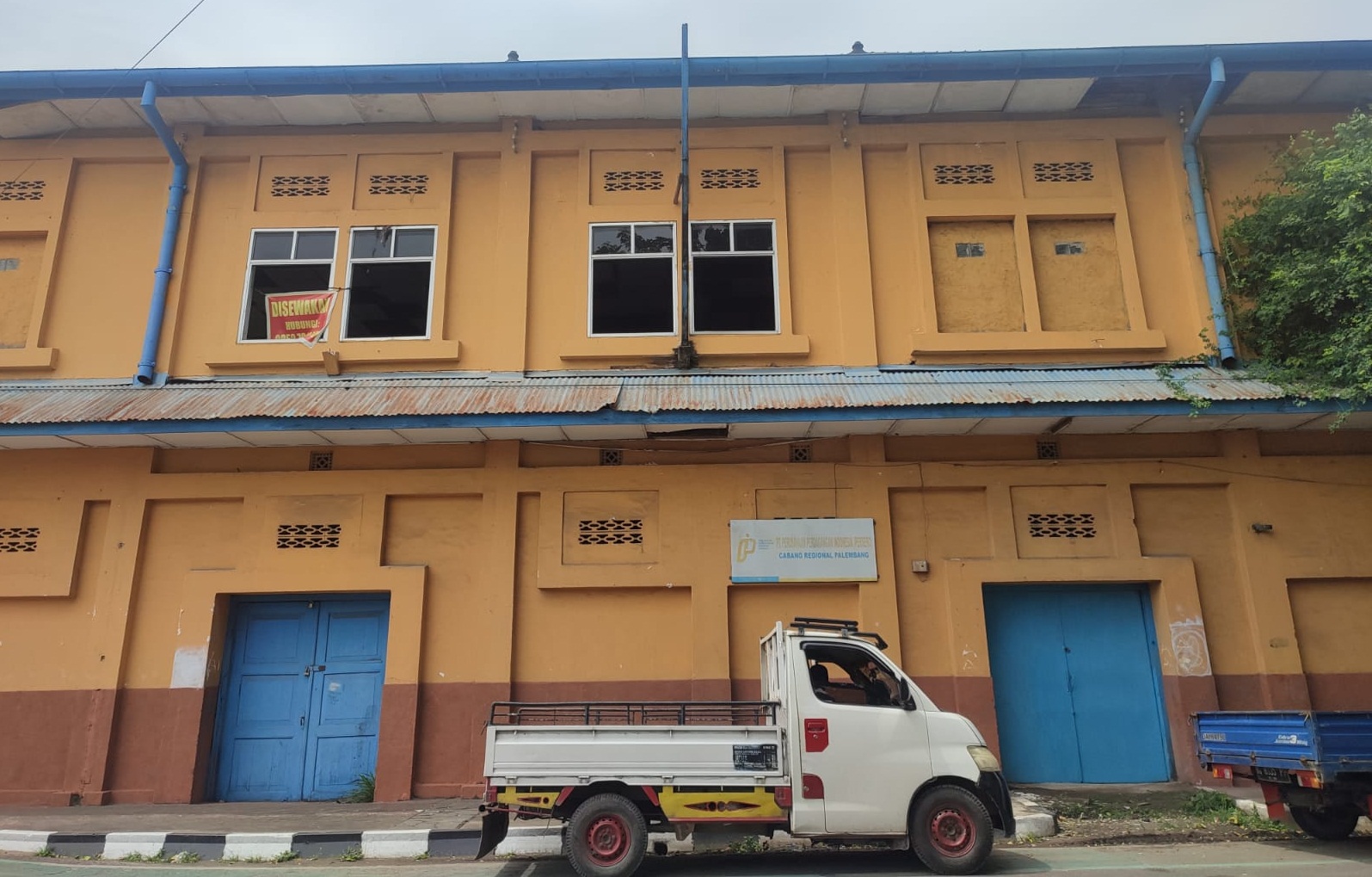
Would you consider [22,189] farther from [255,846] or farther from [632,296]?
[255,846]

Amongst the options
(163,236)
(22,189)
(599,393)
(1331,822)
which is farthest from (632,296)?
(1331,822)

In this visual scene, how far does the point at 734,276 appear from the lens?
1104cm

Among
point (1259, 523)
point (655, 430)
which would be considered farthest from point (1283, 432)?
point (655, 430)

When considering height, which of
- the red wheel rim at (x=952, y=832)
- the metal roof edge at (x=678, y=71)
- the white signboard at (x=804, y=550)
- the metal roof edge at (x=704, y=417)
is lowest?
the red wheel rim at (x=952, y=832)

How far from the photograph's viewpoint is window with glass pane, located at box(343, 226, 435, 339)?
35.8ft

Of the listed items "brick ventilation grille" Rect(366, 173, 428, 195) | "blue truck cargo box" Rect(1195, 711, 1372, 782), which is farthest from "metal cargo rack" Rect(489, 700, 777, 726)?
"brick ventilation grille" Rect(366, 173, 428, 195)

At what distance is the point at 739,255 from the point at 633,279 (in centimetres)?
143

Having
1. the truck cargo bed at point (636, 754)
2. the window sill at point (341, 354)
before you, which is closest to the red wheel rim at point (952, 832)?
the truck cargo bed at point (636, 754)

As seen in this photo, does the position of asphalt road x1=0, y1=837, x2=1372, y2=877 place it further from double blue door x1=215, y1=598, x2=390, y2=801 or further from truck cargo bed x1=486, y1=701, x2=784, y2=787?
double blue door x1=215, y1=598, x2=390, y2=801

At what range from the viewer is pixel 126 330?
10.7 metres

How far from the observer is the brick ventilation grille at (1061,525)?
9.98 meters

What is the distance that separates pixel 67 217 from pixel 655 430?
8402 mm

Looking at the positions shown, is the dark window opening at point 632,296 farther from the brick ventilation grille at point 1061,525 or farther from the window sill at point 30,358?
the window sill at point 30,358

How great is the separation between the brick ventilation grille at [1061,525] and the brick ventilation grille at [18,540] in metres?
11.8
